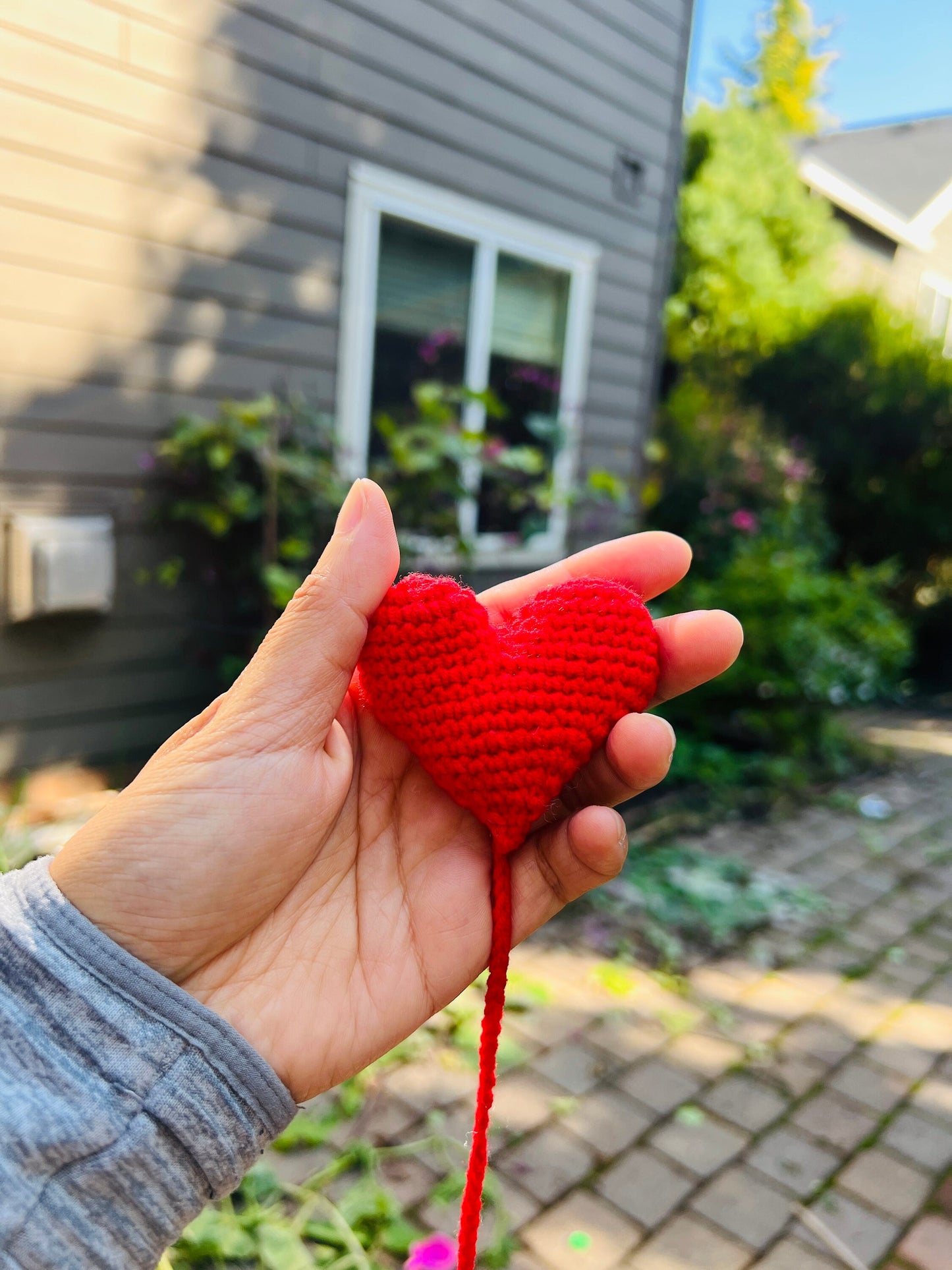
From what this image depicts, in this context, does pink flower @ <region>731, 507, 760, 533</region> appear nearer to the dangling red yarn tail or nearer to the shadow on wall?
the shadow on wall

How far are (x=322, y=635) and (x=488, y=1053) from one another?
542 mm

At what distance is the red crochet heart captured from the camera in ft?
4.05

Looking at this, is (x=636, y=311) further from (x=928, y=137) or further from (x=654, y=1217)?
(x=928, y=137)

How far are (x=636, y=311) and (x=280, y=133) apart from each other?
8.87ft

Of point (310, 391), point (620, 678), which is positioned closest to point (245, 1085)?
point (620, 678)

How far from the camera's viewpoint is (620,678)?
128 cm

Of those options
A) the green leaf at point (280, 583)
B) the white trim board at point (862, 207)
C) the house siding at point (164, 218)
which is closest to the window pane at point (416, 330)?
the house siding at point (164, 218)

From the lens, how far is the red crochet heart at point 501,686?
124cm

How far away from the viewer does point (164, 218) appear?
12.3 ft

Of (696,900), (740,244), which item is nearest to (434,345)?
(696,900)

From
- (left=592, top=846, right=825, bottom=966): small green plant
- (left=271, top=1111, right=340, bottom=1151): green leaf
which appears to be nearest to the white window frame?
(left=592, top=846, right=825, bottom=966): small green plant

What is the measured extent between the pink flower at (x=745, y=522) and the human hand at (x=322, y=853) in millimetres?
5955

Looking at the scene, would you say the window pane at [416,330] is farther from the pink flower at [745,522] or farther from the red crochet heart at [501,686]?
the red crochet heart at [501,686]

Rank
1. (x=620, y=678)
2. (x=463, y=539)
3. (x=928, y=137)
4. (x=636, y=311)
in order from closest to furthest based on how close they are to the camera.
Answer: (x=620, y=678), (x=463, y=539), (x=636, y=311), (x=928, y=137)
